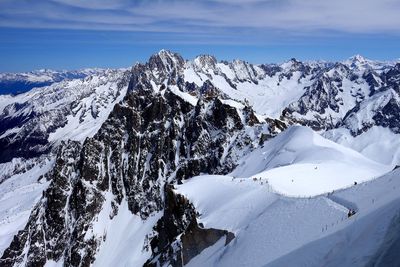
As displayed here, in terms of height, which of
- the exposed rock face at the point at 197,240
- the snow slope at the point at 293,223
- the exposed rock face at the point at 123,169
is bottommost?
the exposed rock face at the point at 123,169

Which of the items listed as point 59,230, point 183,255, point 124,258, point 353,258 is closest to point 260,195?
point 183,255

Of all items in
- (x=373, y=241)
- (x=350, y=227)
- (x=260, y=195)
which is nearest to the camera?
(x=373, y=241)

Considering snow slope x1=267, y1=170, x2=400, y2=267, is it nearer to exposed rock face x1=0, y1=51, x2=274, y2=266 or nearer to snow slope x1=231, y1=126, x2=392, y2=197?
snow slope x1=231, y1=126, x2=392, y2=197

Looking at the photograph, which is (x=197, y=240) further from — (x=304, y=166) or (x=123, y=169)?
(x=123, y=169)

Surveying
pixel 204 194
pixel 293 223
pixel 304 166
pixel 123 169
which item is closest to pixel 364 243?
pixel 293 223

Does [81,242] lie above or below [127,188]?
below

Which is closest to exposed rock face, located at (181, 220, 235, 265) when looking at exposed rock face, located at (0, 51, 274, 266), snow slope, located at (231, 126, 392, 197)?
snow slope, located at (231, 126, 392, 197)

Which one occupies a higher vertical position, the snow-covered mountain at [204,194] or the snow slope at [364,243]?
the snow slope at [364,243]

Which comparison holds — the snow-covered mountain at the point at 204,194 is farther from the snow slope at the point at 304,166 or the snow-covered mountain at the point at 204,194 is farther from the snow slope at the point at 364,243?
the snow slope at the point at 304,166

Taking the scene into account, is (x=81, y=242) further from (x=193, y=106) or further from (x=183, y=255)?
(x=183, y=255)

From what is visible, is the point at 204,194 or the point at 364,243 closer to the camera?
the point at 364,243

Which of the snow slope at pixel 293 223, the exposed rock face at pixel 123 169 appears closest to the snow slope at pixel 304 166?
the snow slope at pixel 293 223
